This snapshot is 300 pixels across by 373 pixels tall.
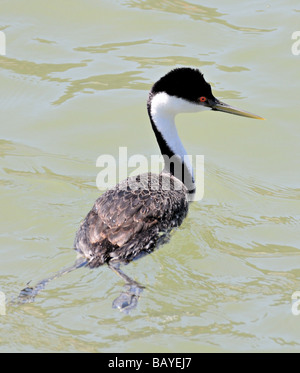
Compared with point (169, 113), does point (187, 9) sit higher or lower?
higher

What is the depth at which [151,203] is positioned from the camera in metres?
6.43

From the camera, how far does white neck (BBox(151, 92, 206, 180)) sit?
23.2ft

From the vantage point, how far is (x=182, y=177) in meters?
7.38

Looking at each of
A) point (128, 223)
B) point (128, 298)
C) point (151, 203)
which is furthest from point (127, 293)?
point (151, 203)

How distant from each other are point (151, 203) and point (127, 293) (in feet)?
3.38

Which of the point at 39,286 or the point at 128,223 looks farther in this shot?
the point at 128,223

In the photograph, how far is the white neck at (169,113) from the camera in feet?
23.2

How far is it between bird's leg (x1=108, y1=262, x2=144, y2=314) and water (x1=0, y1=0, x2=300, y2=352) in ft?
0.22

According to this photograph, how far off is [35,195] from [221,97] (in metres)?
2.96

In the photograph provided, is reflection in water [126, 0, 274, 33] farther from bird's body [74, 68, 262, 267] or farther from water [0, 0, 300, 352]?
bird's body [74, 68, 262, 267]

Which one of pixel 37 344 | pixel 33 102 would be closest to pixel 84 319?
pixel 37 344

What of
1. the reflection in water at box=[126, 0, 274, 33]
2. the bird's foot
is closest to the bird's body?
the bird's foot

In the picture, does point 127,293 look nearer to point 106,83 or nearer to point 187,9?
point 106,83
